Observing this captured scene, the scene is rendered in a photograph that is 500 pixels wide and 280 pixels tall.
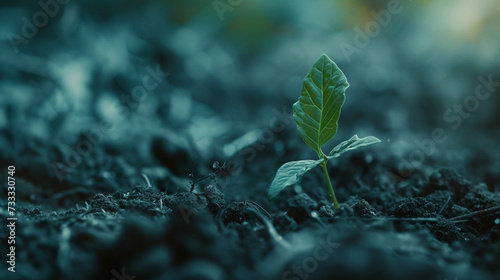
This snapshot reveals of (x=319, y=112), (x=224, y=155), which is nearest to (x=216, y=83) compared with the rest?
(x=224, y=155)

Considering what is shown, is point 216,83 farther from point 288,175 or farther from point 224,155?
point 288,175

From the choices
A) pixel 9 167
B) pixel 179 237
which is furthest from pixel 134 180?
pixel 179 237

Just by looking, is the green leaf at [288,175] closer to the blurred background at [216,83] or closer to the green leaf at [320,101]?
the green leaf at [320,101]

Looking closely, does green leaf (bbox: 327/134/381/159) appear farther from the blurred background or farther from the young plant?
the blurred background

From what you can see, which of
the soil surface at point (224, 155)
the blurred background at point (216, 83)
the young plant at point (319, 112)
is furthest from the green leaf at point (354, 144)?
the blurred background at point (216, 83)

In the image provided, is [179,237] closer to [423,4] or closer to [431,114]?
[431,114]

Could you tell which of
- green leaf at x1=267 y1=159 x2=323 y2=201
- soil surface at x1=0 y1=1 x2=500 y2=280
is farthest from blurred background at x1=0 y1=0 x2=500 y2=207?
green leaf at x1=267 y1=159 x2=323 y2=201
